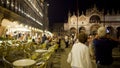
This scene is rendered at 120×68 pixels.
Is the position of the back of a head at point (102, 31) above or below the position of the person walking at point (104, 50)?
above

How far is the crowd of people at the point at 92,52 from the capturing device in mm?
5504

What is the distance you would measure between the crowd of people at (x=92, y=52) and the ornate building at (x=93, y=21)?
89312 millimetres

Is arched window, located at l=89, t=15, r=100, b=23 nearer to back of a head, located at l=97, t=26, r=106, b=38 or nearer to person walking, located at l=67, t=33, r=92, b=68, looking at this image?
back of a head, located at l=97, t=26, r=106, b=38

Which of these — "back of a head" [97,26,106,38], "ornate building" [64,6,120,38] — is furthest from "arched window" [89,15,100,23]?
"back of a head" [97,26,106,38]

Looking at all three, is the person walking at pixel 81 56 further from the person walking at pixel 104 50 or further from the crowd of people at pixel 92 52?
the person walking at pixel 104 50

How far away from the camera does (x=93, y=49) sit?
6277mm

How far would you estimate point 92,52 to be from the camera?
20.4 feet

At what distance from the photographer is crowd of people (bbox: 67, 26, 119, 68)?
5.50 metres

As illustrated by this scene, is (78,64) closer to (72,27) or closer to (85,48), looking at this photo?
(85,48)

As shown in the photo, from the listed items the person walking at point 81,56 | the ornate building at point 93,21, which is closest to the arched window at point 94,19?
the ornate building at point 93,21

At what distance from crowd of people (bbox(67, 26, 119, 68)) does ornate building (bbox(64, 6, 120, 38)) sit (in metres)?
89.3

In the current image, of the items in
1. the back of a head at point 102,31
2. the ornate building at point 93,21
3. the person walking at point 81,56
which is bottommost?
the person walking at point 81,56

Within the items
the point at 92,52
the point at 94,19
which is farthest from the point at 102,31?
the point at 94,19

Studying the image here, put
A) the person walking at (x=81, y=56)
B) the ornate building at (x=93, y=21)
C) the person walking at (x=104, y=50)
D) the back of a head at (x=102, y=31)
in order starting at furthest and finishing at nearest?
the ornate building at (x=93, y=21) → the back of a head at (x=102, y=31) → the person walking at (x=104, y=50) → the person walking at (x=81, y=56)
